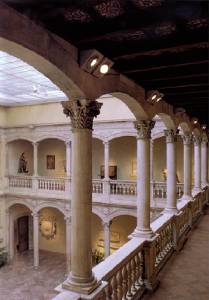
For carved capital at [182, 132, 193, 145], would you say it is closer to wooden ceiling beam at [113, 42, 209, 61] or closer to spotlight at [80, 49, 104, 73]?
wooden ceiling beam at [113, 42, 209, 61]

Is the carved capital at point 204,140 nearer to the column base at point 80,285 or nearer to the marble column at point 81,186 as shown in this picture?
the marble column at point 81,186

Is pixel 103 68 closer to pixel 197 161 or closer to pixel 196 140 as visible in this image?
pixel 196 140

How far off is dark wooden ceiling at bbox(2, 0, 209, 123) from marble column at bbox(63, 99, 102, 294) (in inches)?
27.6

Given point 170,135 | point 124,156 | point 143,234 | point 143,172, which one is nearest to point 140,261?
point 143,234

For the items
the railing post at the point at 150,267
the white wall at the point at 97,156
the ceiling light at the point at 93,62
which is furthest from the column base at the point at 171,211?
the white wall at the point at 97,156

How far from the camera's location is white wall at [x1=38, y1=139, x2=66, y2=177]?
17.7 m

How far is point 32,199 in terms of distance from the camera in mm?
14938

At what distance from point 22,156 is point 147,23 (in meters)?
15.3

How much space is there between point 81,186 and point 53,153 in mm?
14667

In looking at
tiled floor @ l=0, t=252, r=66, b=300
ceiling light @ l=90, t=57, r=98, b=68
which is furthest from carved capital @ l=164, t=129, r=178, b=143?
tiled floor @ l=0, t=252, r=66, b=300

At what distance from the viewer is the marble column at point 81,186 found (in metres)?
3.42

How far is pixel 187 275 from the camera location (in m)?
5.34

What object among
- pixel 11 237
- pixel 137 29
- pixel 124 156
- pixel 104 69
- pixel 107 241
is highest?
pixel 137 29

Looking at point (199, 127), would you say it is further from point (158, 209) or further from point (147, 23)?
point (147, 23)
